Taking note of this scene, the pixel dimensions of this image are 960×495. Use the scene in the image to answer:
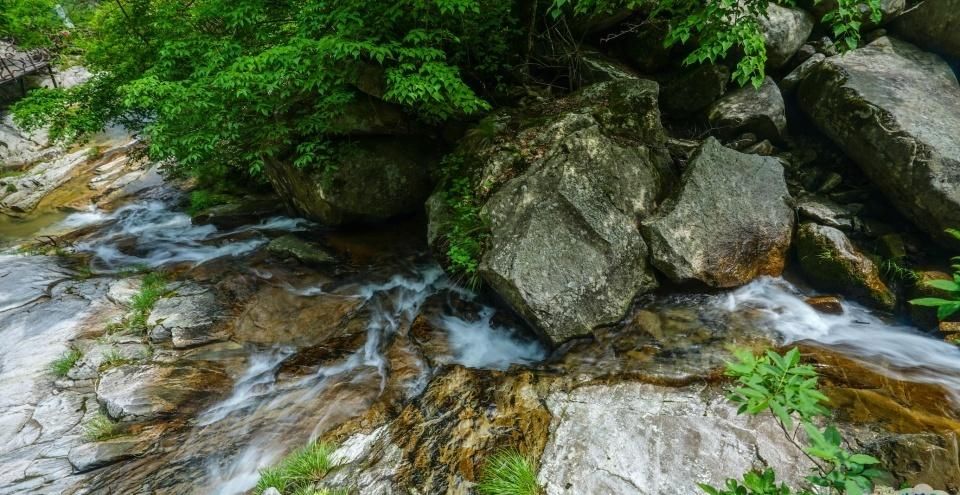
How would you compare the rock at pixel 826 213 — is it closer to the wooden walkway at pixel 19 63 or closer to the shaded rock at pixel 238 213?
the shaded rock at pixel 238 213

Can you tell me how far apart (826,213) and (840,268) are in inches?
43.4

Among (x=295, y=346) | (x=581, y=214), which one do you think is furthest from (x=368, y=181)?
(x=581, y=214)

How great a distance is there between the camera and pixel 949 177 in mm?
5742

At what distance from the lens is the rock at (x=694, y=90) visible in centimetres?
747

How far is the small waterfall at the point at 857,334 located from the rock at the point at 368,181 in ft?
18.7

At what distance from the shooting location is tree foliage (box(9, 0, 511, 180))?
223 inches

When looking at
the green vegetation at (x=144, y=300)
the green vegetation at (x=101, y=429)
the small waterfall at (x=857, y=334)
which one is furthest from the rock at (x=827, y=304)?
the green vegetation at (x=144, y=300)

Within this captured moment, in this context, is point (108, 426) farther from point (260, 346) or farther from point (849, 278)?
point (849, 278)

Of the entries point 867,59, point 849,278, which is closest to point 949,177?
point 849,278

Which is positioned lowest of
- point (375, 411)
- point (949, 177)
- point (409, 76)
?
point (375, 411)

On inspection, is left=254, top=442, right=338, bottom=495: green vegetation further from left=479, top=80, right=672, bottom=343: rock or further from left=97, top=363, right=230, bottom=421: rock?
left=479, top=80, right=672, bottom=343: rock

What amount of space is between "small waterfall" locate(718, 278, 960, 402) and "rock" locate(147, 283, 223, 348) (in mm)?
7431

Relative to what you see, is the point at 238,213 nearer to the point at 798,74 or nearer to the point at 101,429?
the point at 101,429

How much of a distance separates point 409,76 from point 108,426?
5.55 m
